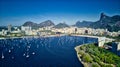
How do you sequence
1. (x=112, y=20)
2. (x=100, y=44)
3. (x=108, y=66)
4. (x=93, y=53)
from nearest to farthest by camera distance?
1. (x=108, y=66)
2. (x=93, y=53)
3. (x=100, y=44)
4. (x=112, y=20)

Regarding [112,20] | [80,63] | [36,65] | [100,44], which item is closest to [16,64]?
[36,65]

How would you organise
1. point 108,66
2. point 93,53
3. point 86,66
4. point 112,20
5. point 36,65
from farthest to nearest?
point 112,20 < point 93,53 < point 36,65 < point 86,66 < point 108,66

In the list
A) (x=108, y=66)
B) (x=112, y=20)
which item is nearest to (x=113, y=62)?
(x=108, y=66)

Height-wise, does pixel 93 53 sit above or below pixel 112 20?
below

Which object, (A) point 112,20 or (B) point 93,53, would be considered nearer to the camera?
(B) point 93,53

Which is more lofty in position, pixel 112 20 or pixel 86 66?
pixel 112 20

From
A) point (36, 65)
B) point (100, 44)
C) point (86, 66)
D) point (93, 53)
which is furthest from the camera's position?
point (100, 44)

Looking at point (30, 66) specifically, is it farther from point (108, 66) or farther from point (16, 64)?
point (108, 66)

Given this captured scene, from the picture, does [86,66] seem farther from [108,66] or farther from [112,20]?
[112,20]

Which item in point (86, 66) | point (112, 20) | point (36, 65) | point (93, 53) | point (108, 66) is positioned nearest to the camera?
point (108, 66)
